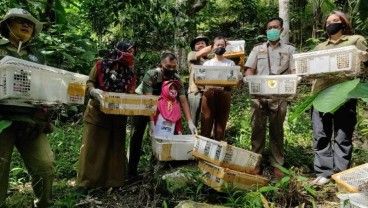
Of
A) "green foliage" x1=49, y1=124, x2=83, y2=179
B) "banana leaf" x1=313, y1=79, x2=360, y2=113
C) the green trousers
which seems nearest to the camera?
"banana leaf" x1=313, y1=79, x2=360, y2=113

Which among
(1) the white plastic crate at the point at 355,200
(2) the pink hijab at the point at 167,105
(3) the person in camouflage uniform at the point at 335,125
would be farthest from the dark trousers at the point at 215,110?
(1) the white plastic crate at the point at 355,200

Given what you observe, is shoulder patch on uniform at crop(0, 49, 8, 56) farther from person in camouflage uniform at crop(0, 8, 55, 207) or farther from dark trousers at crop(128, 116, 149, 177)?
dark trousers at crop(128, 116, 149, 177)

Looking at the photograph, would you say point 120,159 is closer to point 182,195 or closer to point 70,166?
point 182,195

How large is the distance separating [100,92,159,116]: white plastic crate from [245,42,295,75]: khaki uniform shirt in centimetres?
156

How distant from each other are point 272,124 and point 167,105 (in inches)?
52.2

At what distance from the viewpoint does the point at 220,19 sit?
12.8 meters

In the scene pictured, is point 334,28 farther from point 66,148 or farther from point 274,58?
point 66,148

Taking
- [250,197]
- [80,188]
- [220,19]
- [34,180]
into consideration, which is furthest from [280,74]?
[220,19]

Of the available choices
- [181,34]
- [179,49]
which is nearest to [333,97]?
[181,34]

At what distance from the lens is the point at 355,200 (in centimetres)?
261

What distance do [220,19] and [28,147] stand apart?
10.5 m

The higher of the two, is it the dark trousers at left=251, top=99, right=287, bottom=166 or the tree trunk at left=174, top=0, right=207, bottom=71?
the tree trunk at left=174, top=0, right=207, bottom=71

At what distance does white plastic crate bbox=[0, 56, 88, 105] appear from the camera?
2516 mm

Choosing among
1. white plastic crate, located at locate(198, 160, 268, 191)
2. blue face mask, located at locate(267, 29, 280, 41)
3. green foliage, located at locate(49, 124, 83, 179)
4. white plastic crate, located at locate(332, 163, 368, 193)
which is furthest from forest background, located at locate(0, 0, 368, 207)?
blue face mask, located at locate(267, 29, 280, 41)
